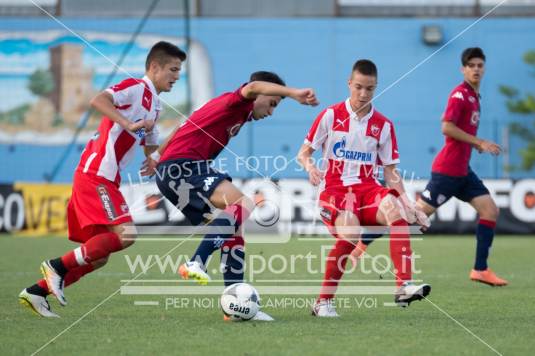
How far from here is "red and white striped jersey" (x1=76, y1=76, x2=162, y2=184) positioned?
25.2ft

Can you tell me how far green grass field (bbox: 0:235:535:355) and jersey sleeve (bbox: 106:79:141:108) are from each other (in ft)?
5.54

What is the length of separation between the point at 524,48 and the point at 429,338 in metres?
21.4

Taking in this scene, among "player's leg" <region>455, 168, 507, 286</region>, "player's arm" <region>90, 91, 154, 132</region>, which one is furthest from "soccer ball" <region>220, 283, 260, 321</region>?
"player's leg" <region>455, 168, 507, 286</region>

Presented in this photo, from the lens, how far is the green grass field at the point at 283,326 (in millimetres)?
6043

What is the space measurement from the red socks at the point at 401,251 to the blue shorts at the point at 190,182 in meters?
1.43

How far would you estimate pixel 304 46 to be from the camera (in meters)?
26.8

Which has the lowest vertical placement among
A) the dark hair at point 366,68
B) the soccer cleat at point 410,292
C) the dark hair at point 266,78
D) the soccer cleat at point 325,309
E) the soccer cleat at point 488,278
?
the soccer cleat at point 488,278

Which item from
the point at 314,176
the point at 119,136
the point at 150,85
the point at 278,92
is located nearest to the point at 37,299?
the point at 119,136

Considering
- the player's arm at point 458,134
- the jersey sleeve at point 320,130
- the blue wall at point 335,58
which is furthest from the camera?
the blue wall at point 335,58

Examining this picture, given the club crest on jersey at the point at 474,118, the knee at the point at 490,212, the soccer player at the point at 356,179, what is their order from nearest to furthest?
the soccer player at the point at 356,179 → the club crest on jersey at the point at 474,118 → the knee at the point at 490,212

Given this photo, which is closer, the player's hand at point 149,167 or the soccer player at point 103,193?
the soccer player at point 103,193

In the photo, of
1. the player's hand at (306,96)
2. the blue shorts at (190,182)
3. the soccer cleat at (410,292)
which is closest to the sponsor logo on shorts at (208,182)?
the blue shorts at (190,182)

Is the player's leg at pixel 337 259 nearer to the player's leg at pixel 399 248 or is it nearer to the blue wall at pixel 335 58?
the player's leg at pixel 399 248

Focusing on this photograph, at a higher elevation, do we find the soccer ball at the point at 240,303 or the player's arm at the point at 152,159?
the player's arm at the point at 152,159
